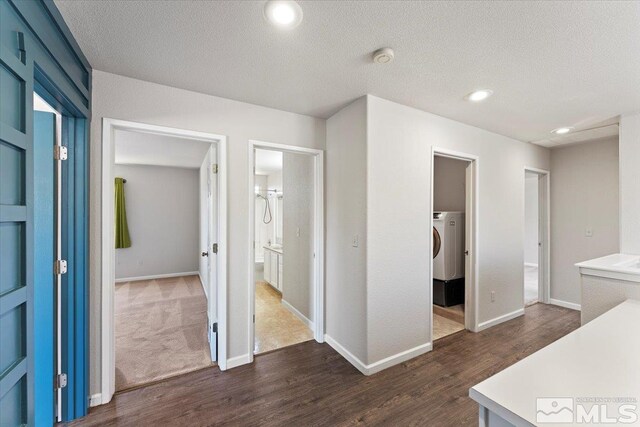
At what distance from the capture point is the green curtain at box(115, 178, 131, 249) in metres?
5.42

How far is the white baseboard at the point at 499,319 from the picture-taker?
3.23m

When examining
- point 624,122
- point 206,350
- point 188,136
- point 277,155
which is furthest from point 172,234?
point 624,122

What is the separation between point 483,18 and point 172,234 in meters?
6.42

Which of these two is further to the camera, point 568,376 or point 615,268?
point 615,268

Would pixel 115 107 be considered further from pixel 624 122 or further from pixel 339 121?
pixel 624 122

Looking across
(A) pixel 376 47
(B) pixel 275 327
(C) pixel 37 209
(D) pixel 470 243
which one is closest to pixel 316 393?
(B) pixel 275 327

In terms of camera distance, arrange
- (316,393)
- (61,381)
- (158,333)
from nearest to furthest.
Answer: (61,381) → (316,393) → (158,333)

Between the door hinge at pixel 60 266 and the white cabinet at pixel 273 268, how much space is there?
9.45 ft

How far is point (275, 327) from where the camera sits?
326 cm

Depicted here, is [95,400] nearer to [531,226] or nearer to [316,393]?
[316,393]

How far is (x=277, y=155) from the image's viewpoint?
476 centimetres

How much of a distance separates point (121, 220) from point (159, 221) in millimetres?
692

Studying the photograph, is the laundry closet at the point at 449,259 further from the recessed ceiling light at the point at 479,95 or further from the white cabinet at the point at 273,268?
the white cabinet at the point at 273,268

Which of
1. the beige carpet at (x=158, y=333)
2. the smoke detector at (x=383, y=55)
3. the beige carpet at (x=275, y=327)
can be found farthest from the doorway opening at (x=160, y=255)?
the smoke detector at (x=383, y=55)
